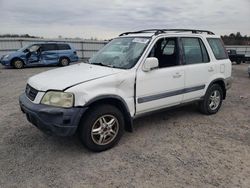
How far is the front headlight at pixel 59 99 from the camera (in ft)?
11.5

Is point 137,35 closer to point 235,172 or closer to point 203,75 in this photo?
point 203,75

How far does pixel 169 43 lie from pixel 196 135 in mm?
1803

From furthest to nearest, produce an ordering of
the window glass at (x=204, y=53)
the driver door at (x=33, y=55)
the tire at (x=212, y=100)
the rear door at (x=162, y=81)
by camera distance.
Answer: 1. the driver door at (x=33, y=55)
2. the tire at (x=212, y=100)
3. the window glass at (x=204, y=53)
4. the rear door at (x=162, y=81)

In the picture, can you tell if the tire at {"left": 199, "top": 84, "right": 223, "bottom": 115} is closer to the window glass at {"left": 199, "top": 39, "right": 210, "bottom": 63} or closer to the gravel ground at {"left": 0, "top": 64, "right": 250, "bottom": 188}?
the gravel ground at {"left": 0, "top": 64, "right": 250, "bottom": 188}

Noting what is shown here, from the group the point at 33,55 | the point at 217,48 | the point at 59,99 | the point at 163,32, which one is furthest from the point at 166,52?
the point at 33,55

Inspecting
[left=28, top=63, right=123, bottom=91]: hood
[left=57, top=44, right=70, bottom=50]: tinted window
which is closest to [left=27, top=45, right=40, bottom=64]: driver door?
[left=57, top=44, right=70, bottom=50]: tinted window

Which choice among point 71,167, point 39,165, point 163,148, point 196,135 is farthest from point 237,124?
point 39,165

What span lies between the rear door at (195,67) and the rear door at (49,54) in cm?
1221

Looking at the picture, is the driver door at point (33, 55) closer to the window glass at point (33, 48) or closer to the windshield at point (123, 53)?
the window glass at point (33, 48)

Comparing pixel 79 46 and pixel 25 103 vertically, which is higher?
pixel 79 46

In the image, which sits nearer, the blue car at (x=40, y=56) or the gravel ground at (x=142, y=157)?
the gravel ground at (x=142, y=157)

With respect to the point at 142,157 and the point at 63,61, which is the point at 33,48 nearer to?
the point at 63,61

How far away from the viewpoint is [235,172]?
3.40 metres

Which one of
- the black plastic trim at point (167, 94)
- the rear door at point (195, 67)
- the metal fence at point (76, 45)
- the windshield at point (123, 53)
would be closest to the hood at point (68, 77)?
the windshield at point (123, 53)
